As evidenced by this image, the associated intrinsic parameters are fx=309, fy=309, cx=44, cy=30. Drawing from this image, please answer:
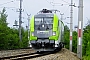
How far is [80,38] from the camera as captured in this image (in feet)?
78.5

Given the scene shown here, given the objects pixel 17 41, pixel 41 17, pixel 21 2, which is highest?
pixel 21 2

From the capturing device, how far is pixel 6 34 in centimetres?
4234

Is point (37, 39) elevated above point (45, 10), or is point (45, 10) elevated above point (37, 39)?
point (45, 10)

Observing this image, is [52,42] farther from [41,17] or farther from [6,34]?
[6,34]

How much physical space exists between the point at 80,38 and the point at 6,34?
20.1 meters

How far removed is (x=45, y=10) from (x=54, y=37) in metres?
4.15

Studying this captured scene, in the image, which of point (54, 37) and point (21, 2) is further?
point (21, 2)

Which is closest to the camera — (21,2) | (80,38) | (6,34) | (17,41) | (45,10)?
(80,38)

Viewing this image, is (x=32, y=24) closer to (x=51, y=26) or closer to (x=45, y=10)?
(x=51, y=26)

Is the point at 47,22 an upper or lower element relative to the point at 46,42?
upper

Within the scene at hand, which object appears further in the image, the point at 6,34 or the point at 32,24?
the point at 6,34

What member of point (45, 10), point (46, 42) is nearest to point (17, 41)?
point (45, 10)

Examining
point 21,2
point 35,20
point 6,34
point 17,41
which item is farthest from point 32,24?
point 21,2

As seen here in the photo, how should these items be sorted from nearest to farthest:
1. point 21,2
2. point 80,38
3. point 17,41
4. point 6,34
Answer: point 80,38, point 6,34, point 17,41, point 21,2
